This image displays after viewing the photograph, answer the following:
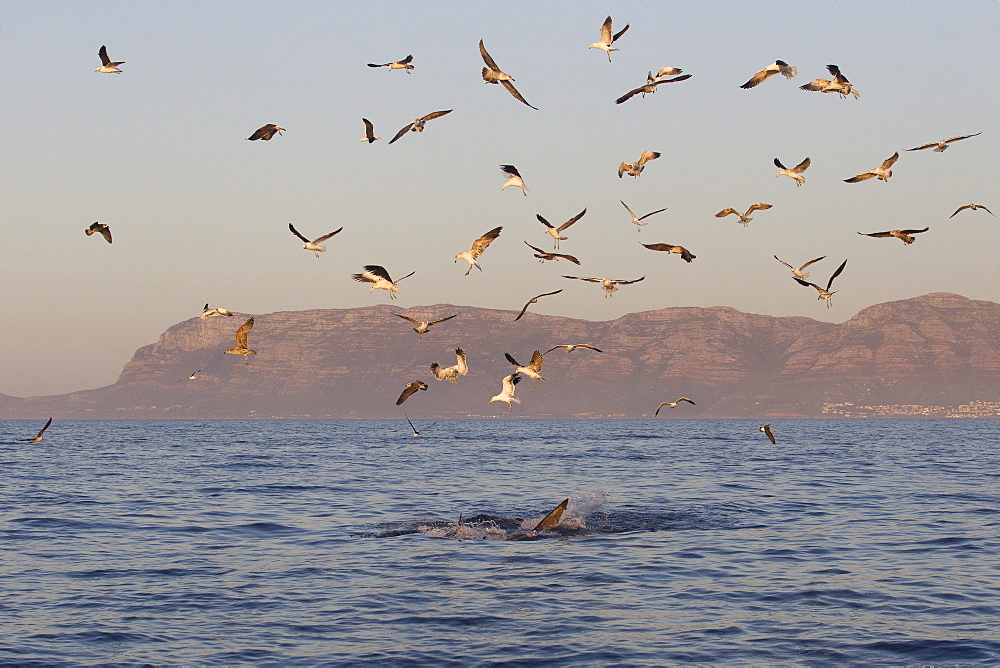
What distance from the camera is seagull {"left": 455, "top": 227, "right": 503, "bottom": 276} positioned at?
17.9 meters

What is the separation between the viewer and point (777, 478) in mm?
44406

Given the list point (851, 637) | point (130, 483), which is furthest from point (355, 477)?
point (851, 637)

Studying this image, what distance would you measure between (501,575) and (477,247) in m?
6.90

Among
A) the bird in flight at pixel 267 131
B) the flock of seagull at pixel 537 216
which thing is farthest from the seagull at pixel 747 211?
the bird in flight at pixel 267 131

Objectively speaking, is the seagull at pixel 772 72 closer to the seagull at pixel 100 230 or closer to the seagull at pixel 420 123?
the seagull at pixel 420 123

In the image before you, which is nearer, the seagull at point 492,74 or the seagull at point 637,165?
the seagull at point 492,74

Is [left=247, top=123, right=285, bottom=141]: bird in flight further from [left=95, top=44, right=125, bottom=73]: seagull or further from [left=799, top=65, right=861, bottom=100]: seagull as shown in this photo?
[left=799, top=65, right=861, bottom=100]: seagull

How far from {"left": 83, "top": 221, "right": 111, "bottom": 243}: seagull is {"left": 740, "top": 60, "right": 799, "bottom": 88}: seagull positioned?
1348 cm

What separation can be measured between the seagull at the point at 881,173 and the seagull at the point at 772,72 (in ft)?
7.99

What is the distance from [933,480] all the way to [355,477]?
86.8 ft

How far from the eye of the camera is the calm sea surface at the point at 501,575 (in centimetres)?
1477

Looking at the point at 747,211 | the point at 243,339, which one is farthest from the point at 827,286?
the point at 243,339

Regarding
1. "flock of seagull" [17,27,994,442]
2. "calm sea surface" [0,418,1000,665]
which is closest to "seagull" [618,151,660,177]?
"flock of seagull" [17,27,994,442]

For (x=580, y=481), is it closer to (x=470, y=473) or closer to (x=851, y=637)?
(x=470, y=473)
